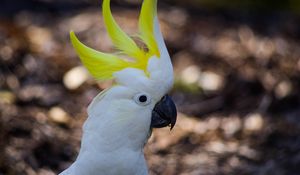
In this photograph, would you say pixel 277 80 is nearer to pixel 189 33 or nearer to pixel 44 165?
pixel 189 33

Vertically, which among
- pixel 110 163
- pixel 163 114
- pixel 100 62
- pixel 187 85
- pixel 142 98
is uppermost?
pixel 100 62

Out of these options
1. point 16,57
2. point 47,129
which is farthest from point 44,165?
point 16,57

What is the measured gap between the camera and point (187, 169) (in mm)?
5348

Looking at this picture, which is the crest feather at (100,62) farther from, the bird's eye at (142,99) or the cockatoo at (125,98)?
the bird's eye at (142,99)

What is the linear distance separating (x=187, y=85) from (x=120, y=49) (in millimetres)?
2942

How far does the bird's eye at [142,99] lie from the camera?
3342 millimetres

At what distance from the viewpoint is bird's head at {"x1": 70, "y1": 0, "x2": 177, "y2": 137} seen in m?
3.34

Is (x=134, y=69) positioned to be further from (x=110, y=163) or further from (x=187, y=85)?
(x=187, y=85)

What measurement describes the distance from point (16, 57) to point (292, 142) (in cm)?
224

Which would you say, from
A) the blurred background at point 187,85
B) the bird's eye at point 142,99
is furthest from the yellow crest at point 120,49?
the blurred background at point 187,85

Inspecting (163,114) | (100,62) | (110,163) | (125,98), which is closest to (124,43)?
(100,62)

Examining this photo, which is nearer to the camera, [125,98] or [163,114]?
[125,98]

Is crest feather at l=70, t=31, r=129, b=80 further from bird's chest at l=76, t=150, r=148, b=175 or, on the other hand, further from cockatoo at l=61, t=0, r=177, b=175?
bird's chest at l=76, t=150, r=148, b=175

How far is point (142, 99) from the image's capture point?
3.35 meters
